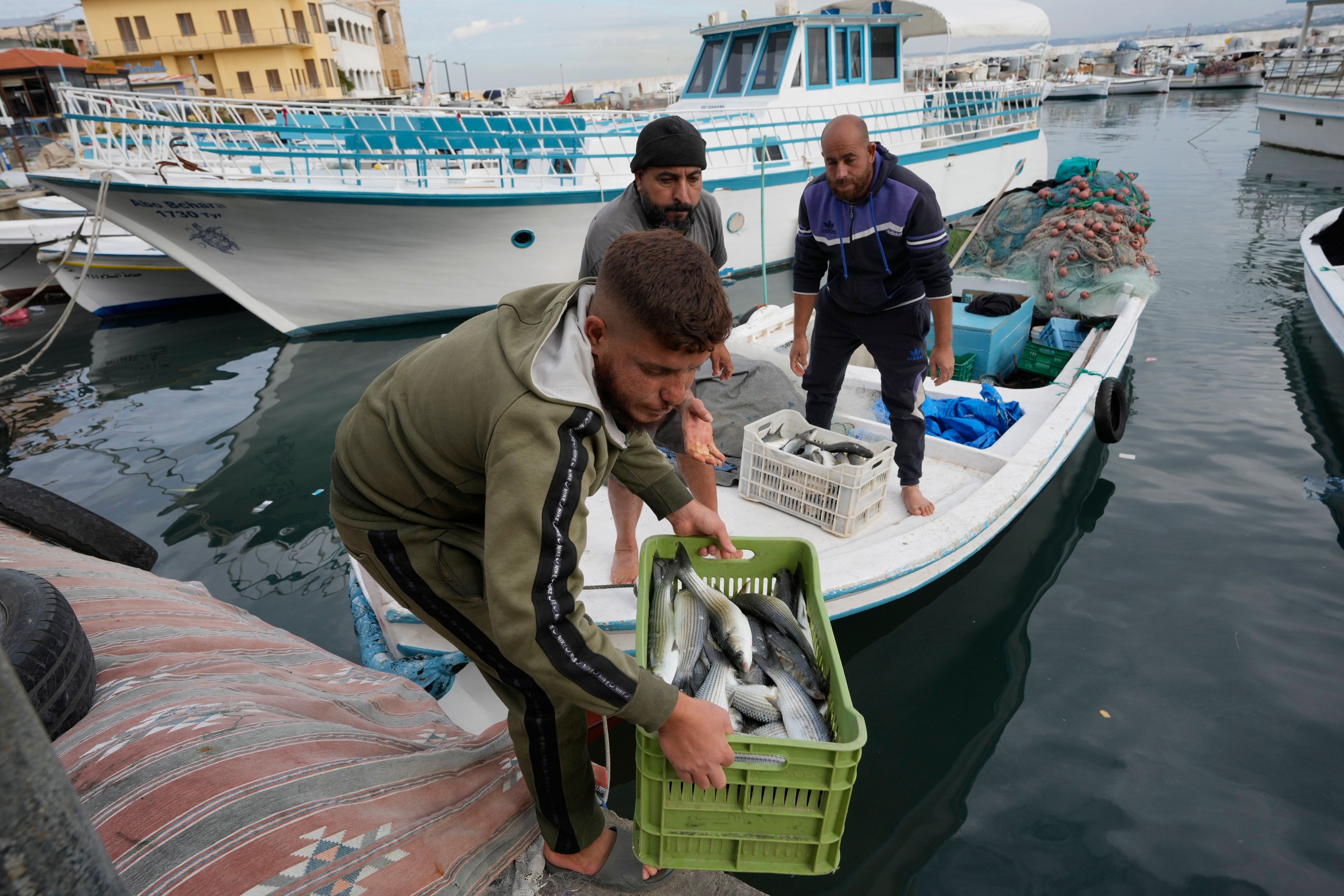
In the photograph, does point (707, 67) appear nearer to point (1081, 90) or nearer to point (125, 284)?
point (125, 284)

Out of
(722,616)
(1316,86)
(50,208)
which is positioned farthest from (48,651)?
(1316,86)

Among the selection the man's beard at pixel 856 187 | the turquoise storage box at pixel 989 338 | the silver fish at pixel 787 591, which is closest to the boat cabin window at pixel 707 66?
the turquoise storage box at pixel 989 338

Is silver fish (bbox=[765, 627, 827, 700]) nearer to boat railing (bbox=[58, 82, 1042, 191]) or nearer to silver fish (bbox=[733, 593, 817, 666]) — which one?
silver fish (bbox=[733, 593, 817, 666])

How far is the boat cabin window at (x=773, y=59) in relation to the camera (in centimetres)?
1134

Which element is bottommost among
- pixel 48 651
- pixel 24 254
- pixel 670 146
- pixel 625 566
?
pixel 625 566

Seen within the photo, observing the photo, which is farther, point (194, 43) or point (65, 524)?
point (194, 43)

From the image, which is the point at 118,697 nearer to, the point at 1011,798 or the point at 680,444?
the point at 680,444

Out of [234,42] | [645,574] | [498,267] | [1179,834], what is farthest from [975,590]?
[234,42]

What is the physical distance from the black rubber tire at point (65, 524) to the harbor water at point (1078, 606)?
825 mm

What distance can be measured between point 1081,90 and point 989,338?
5964cm

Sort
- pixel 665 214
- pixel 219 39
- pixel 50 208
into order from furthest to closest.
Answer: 1. pixel 219 39
2. pixel 50 208
3. pixel 665 214

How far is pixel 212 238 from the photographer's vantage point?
9195mm

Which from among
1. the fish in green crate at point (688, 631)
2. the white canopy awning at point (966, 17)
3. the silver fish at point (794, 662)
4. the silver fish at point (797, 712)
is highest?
the white canopy awning at point (966, 17)

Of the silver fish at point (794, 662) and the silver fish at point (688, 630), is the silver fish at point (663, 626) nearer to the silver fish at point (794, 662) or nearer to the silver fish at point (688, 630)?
the silver fish at point (688, 630)
